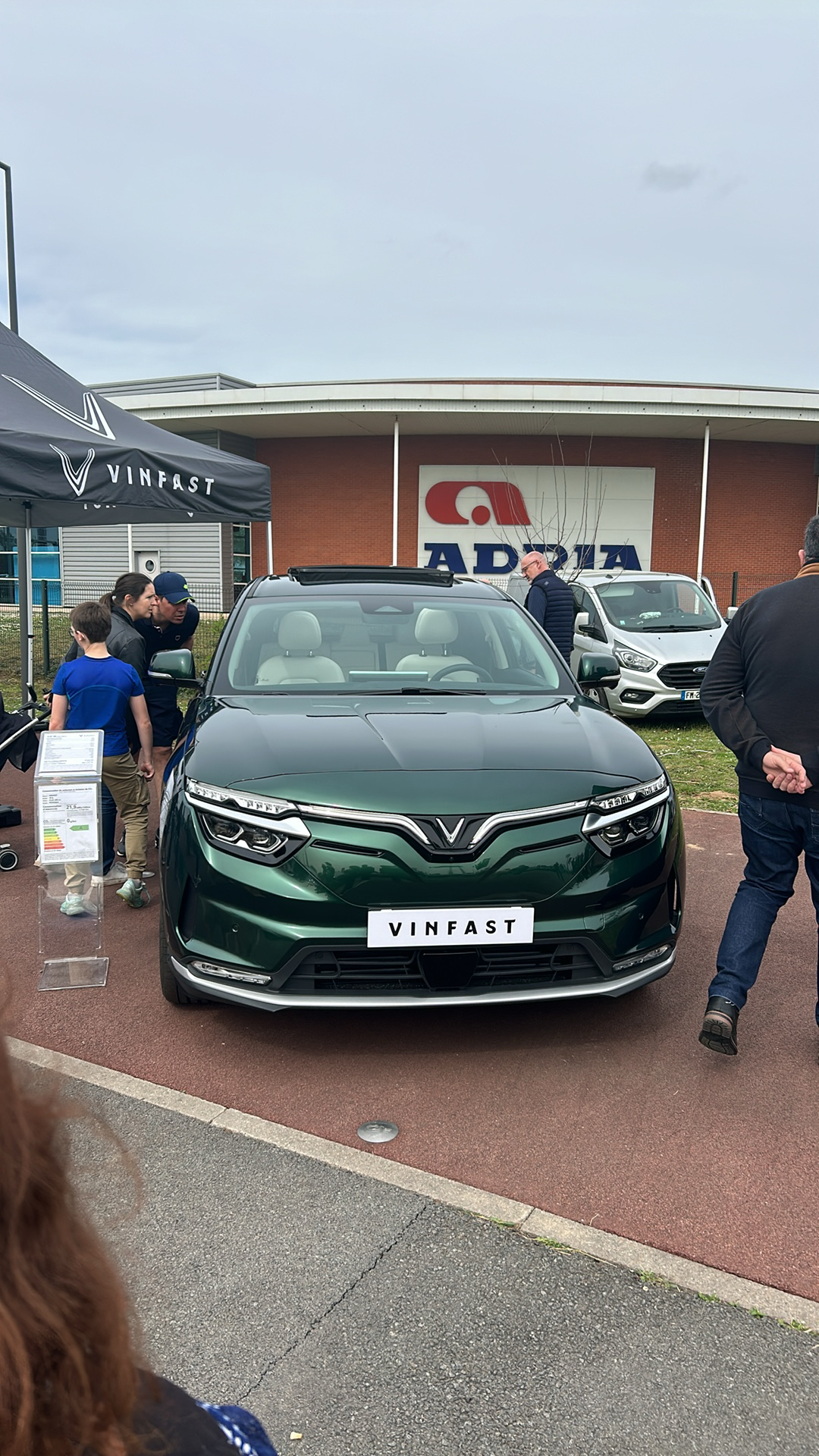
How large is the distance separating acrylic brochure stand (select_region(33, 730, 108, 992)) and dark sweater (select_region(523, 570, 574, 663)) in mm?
5710

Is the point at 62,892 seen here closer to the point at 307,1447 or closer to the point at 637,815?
the point at 637,815

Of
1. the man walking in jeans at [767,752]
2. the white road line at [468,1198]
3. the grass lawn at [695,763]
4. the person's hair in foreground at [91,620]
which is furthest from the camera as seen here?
the grass lawn at [695,763]

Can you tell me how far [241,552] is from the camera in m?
29.4

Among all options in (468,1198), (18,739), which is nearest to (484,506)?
(18,739)

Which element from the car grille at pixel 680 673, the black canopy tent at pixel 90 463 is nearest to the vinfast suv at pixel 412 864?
the black canopy tent at pixel 90 463

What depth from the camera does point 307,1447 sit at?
6.66ft

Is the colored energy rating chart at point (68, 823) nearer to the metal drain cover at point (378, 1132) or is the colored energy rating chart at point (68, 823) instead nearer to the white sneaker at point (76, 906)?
the white sneaker at point (76, 906)

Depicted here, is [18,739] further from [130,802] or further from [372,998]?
[372,998]

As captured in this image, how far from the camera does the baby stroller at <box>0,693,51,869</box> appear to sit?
20.4ft

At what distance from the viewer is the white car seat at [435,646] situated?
4.97m

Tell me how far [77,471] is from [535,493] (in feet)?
74.3

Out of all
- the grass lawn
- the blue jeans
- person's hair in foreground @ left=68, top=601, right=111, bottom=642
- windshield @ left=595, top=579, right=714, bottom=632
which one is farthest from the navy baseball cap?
windshield @ left=595, top=579, right=714, bottom=632

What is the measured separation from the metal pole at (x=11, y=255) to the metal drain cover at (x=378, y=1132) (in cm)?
1315

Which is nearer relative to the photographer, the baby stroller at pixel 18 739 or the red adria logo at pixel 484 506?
the baby stroller at pixel 18 739
